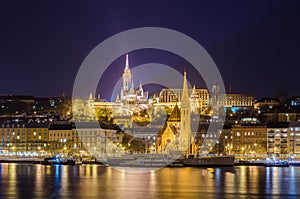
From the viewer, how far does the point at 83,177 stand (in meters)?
27.0

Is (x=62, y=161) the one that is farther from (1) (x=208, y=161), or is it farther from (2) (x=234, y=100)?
(2) (x=234, y=100)

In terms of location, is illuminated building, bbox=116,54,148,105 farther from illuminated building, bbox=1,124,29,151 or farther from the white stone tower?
illuminated building, bbox=1,124,29,151

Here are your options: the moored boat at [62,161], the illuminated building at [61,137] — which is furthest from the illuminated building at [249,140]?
the moored boat at [62,161]

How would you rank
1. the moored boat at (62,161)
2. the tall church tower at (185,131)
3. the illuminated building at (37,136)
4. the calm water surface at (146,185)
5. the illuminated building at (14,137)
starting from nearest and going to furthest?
the calm water surface at (146,185) → the moored boat at (62,161) → the tall church tower at (185,131) → the illuminated building at (37,136) → the illuminated building at (14,137)

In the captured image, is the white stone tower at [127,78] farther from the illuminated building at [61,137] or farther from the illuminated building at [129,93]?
the illuminated building at [61,137]

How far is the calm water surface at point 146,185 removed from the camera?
2053cm

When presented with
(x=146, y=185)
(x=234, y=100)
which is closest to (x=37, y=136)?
(x=146, y=185)

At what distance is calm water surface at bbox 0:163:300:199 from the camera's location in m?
20.5

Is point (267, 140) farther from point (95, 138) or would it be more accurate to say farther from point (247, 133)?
point (95, 138)

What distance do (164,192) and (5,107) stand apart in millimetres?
48540

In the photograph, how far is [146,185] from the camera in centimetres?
2336

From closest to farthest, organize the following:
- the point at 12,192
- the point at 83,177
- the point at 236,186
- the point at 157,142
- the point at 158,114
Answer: the point at 12,192, the point at 236,186, the point at 83,177, the point at 157,142, the point at 158,114

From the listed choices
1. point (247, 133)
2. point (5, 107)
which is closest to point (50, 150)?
point (247, 133)

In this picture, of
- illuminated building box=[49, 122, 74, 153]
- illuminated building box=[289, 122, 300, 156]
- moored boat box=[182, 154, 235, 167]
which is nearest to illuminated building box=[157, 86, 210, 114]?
illuminated building box=[289, 122, 300, 156]
